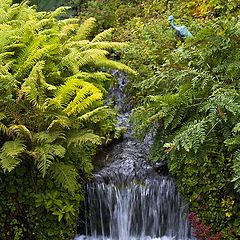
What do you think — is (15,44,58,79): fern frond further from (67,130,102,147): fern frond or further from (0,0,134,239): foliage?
(67,130,102,147): fern frond

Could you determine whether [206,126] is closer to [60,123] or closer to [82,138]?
[82,138]

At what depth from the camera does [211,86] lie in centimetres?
534

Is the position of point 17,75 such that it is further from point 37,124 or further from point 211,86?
point 211,86

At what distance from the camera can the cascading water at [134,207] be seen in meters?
5.57

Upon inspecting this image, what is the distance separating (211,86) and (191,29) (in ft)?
6.78

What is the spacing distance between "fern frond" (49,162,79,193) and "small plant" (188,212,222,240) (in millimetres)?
1374

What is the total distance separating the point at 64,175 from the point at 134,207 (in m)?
1.16

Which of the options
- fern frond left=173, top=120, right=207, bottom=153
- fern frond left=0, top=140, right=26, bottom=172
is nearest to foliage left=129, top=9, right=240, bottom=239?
fern frond left=173, top=120, right=207, bottom=153

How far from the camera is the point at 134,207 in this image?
18.5 feet

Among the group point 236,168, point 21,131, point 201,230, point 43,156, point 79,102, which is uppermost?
point 79,102

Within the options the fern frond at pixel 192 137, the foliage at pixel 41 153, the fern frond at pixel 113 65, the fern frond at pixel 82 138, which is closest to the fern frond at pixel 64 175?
the foliage at pixel 41 153

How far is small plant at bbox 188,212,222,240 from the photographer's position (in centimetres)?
493

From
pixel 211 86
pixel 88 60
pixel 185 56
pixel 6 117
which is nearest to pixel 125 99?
pixel 88 60

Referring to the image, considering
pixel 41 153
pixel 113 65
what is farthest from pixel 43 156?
pixel 113 65
